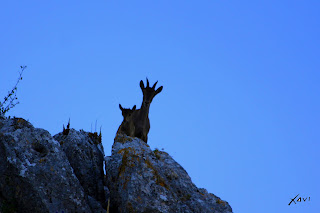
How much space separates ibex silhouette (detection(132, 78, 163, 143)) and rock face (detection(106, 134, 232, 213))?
14.4 ft

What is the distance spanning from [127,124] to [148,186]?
5.37m

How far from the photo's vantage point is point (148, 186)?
12.8m

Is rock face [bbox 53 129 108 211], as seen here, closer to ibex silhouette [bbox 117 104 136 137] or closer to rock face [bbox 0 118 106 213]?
rock face [bbox 0 118 106 213]

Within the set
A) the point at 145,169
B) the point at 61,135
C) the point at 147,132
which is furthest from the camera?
the point at 147,132

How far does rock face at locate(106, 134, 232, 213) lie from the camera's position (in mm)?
12461

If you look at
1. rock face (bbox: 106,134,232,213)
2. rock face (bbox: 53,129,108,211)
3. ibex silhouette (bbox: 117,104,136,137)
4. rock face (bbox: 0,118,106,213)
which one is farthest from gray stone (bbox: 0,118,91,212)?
ibex silhouette (bbox: 117,104,136,137)

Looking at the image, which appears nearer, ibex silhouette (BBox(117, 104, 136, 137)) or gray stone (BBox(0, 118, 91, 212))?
gray stone (BBox(0, 118, 91, 212))

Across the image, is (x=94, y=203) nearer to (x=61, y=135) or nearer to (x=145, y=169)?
(x=145, y=169)

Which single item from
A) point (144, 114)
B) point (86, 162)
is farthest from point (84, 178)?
point (144, 114)

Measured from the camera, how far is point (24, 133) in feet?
42.0

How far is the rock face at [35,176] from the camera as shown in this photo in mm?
11641

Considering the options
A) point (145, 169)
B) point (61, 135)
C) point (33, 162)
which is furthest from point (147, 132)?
point (33, 162)

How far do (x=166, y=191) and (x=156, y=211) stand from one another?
2.61ft

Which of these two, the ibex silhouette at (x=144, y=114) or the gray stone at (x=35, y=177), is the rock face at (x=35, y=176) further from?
the ibex silhouette at (x=144, y=114)
